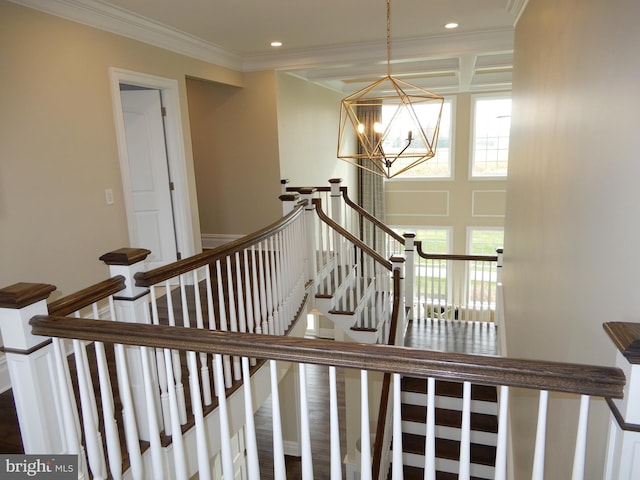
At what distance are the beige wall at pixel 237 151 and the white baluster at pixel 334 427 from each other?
4580mm

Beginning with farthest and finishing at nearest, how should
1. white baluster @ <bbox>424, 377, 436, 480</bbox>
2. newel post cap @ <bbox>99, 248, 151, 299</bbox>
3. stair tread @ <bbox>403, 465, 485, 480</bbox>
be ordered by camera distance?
1. stair tread @ <bbox>403, 465, 485, 480</bbox>
2. newel post cap @ <bbox>99, 248, 151, 299</bbox>
3. white baluster @ <bbox>424, 377, 436, 480</bbox>

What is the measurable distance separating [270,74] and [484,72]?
13.0 ft

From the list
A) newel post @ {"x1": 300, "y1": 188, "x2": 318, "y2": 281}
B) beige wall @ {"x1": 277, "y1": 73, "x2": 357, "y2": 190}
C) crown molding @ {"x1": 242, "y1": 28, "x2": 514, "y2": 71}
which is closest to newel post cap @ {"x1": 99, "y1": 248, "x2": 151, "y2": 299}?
newel post @ {"x1": 300, "y1": 188, "x2": 318, "y2": 281}

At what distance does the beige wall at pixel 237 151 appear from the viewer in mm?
5656

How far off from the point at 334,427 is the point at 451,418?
12.3 feet

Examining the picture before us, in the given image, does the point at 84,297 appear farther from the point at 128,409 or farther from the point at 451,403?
the point at 451,403

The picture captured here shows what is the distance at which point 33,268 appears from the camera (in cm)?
300

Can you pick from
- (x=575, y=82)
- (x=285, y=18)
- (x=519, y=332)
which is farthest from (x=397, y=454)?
(x=285, y=18)

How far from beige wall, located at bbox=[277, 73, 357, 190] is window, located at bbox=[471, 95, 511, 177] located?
2.74 metres

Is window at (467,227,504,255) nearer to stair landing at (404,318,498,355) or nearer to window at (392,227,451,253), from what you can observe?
window at (392,227,451,253)

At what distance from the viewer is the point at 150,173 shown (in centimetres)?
448

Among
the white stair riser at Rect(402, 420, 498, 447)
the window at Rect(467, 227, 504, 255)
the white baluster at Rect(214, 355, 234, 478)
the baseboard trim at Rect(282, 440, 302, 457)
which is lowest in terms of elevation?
the baseboard trim at Rect(282, 440, 302, 457)

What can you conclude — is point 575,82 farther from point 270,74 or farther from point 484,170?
point 484,170

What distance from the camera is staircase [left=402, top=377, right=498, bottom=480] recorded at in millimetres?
4191
